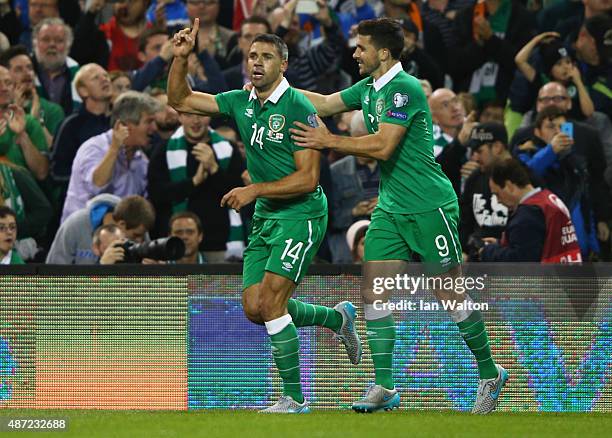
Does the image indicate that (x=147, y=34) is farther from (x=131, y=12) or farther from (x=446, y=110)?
(x=446, y=110)

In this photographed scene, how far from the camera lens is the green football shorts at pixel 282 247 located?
8805 mm

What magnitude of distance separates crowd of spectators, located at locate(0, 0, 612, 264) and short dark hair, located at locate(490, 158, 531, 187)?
18 mm

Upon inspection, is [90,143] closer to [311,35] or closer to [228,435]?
[311,35]

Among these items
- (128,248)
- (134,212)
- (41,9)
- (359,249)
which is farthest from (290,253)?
(41,9)

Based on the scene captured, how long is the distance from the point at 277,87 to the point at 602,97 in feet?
18.8

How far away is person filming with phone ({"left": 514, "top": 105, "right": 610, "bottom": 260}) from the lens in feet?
40.1

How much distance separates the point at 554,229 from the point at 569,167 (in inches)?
68.1

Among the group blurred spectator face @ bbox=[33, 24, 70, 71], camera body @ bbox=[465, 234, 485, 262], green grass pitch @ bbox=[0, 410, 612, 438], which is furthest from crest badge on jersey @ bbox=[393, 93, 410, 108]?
blurred spectator face @ bbox=[33, 24, 70, 71]

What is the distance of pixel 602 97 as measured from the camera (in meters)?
13.8

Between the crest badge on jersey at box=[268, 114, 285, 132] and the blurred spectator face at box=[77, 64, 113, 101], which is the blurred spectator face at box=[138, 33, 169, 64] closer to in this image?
the blurred spectator face at box=[77, 64, 113, 101]

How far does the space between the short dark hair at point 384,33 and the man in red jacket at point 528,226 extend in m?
2.27

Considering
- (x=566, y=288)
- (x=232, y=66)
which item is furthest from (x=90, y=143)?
(x=566, y=288)

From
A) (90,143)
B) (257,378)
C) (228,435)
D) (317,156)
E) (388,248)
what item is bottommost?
(228,435)

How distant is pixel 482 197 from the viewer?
1210 cm
